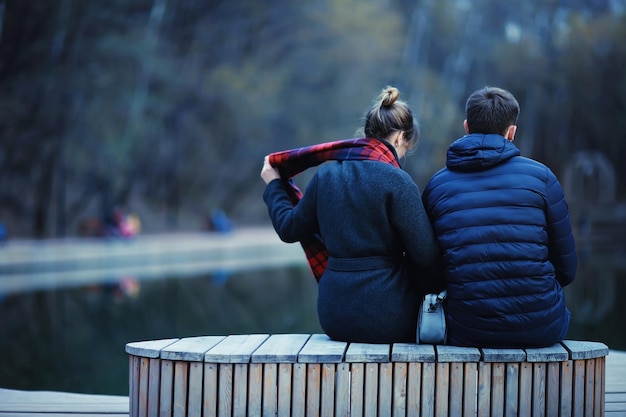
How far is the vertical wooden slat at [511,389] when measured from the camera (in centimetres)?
227

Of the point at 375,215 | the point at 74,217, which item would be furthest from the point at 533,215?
the point at 74,217

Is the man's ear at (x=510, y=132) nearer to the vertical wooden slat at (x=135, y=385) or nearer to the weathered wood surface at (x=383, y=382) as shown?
the weathered wood surface at (x=383, y=382)

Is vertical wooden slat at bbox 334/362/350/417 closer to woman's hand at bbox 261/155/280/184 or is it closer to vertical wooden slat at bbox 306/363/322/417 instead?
vertical wooden slat at bbox 306/363/322/417

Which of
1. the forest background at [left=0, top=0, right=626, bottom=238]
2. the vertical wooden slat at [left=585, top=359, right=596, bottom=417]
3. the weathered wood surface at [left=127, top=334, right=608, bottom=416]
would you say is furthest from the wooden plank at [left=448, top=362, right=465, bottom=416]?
the forest background at [left=0, top=0, right=626, bottom=238]

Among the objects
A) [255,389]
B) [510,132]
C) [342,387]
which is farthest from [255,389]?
[510,132]

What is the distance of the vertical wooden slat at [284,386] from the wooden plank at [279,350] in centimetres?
2

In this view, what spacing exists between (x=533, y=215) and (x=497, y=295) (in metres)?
0.25

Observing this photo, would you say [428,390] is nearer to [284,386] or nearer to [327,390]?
[327,390]

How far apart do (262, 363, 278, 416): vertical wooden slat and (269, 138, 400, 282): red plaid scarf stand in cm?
53

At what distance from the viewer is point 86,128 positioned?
17.7 m

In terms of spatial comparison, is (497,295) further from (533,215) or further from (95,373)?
(95,373)

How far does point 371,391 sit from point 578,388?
1.90ft

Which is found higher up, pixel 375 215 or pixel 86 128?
pixel 86 128

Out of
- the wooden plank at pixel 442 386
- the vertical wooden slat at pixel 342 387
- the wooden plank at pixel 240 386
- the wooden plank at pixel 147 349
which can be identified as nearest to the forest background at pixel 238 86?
the wooden plank at pixel 147 349
